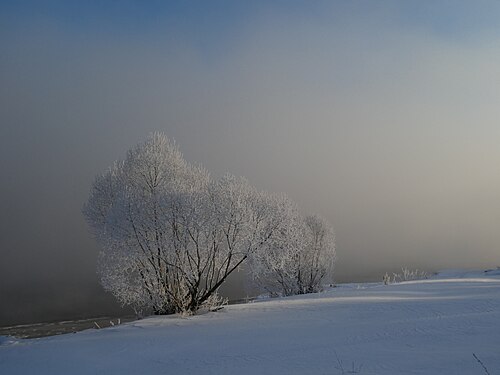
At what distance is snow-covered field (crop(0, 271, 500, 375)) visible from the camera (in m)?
8.37

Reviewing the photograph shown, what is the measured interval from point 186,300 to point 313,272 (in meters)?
20.2

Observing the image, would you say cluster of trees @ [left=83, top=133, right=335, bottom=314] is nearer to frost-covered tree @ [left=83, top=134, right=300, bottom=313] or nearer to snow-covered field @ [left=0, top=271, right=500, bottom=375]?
frost-covered tree @ [left=83, top=134, right=300, bottom=313]

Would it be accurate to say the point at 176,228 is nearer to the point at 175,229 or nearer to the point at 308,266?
the point at 175,229

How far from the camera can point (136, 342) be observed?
1401 centimetres

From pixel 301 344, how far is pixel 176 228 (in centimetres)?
1347

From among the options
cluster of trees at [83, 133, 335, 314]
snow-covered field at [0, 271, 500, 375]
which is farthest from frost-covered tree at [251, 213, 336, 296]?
snow-covered field at [0, 271, 500, 375]

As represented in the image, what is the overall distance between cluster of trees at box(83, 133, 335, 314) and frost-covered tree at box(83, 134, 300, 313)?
5 cm

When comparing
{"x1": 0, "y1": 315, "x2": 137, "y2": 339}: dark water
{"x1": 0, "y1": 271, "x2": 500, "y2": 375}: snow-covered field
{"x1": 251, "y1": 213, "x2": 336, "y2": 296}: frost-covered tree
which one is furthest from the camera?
{"x1": 251, "y1": 213, "x2": 336, "y2": 296}: frost-covered tree

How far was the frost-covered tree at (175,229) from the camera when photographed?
23.0 metres

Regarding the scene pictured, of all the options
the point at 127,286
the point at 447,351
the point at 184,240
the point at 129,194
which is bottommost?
the point at 447,351

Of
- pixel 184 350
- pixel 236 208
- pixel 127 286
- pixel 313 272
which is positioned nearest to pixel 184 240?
pixel 236 208

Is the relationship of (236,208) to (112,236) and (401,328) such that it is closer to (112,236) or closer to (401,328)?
(112,236)

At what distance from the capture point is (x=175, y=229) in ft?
75.9

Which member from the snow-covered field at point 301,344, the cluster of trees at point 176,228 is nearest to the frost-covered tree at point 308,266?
the cluster of trees at point 176,228
